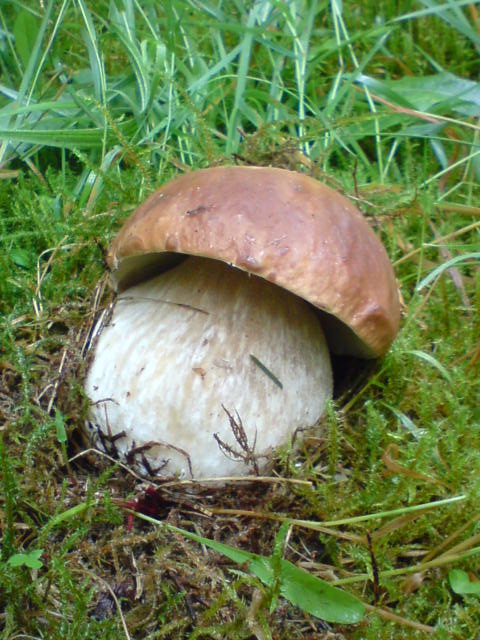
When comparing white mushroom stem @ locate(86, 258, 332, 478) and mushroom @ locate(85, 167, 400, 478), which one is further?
white mushroom stem @ locate(86, 258, 332, 478)

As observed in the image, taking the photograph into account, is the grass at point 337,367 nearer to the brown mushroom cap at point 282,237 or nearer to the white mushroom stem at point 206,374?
the white mushroom stem at point 206,374

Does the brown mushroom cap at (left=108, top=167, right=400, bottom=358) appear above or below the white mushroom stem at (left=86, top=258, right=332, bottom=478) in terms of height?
above

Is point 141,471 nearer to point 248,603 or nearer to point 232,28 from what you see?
point 248,603

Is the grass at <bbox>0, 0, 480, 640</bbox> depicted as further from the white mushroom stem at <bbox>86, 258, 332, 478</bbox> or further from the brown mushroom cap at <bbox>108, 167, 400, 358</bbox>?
the brown mushroom cap at <bbox>108, 167, 400, 358</bbox>

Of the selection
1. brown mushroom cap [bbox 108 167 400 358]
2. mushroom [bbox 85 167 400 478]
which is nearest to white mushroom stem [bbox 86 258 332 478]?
→ mushroom [bbox 85 167 400 478]

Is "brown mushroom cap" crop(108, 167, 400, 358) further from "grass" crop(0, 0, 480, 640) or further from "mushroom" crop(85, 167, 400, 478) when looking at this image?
"grass" crop(0, 0, 480, 640)

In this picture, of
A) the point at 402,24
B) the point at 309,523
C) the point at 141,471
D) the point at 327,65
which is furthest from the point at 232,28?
the point at 309,523
